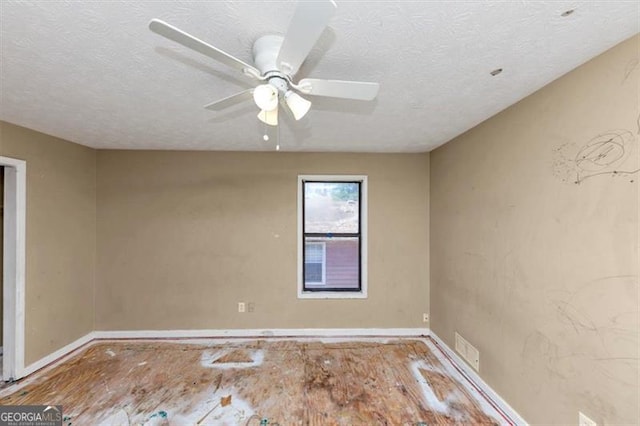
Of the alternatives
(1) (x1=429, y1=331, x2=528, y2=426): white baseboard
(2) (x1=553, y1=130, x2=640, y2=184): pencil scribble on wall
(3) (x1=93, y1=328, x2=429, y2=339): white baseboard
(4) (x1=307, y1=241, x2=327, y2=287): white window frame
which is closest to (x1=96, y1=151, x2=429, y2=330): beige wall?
(3) (x1=93, y1=328, x2=429, y2=339): white baseboard

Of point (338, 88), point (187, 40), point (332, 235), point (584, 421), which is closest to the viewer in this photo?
point (187, 40)

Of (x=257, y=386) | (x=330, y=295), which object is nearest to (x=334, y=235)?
(x=330, y=295)

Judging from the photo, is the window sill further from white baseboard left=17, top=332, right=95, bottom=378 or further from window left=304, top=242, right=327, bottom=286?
white baseboard left=17, top=332, right=95, bottom=378

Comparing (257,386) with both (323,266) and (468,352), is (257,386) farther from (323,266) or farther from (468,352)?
(468,352)

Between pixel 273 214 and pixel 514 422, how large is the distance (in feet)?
9.93

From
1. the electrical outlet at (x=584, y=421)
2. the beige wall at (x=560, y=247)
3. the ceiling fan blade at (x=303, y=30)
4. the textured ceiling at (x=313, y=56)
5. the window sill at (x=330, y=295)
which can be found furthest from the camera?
Result: the window sill at (x=330, y=295)

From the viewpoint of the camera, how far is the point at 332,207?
3.80 metres

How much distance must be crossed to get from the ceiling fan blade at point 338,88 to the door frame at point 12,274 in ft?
9.93

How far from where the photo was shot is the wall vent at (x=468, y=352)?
8.34ft

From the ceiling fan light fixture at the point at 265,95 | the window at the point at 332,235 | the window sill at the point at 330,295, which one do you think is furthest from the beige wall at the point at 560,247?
the ceiling fan light fixture at the point at 265,95

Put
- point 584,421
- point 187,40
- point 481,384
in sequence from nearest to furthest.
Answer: point 187,40, point 584,421, point 481,384

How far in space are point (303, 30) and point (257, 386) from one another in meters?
2.79

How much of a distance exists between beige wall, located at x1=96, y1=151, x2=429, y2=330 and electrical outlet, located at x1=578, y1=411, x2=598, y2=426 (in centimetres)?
198

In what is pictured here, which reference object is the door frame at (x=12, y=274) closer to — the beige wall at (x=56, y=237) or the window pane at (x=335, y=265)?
the beige wall at (x=56, y=237)
